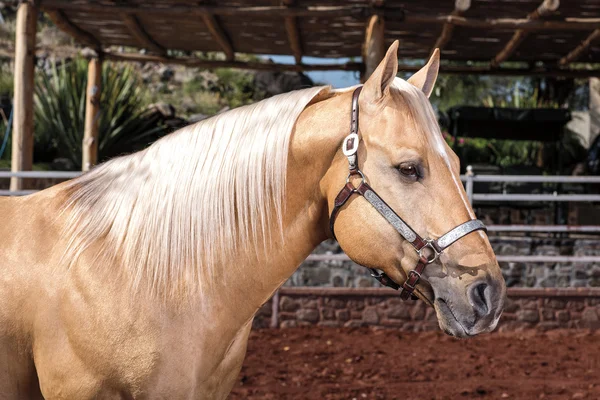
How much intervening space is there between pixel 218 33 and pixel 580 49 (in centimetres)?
437

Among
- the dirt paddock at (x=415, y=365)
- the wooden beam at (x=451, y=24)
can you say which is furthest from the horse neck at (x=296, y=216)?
the wooden beam at (x=451, y=24)

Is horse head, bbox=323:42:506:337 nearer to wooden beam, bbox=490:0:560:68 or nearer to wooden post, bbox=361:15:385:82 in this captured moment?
wooden post, bbox=361:15:385:82

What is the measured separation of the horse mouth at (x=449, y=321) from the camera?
5.55ft

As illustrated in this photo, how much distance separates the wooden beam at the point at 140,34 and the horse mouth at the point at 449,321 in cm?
592

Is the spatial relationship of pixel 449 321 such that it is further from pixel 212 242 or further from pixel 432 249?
pixel 212 242

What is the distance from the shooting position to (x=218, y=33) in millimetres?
7258

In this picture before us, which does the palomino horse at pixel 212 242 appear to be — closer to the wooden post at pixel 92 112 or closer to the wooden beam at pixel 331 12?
the wooden beam at pixel 331 12

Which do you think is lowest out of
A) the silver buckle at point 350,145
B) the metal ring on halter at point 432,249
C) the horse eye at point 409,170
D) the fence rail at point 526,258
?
the fence rail at point 526,258

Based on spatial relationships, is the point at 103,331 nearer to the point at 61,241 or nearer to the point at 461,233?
the point at 61,241

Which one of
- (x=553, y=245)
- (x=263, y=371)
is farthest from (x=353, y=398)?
(x=553, y=245)

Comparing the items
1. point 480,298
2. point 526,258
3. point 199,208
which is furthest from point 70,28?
point 480,298

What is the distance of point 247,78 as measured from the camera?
1814 cm

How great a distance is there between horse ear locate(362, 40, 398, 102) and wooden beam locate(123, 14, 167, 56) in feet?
18.2

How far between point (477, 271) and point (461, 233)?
0.11 m
